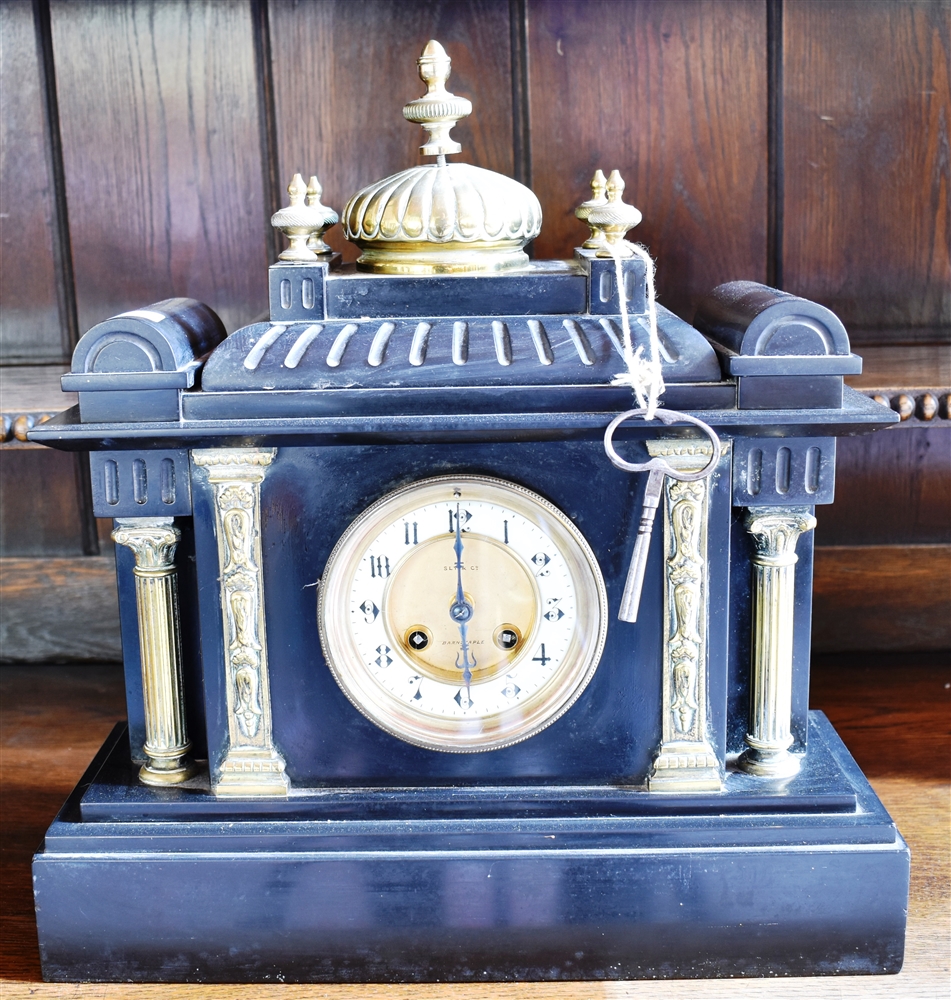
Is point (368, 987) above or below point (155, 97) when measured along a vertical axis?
below

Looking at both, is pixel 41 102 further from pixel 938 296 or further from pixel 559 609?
pixel 938 296

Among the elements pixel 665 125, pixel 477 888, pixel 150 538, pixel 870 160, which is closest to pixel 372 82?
pixel 665 125

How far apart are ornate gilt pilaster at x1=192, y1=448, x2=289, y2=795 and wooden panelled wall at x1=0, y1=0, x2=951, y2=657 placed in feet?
1.70

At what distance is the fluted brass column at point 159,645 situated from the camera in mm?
976

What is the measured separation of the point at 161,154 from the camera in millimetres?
1441

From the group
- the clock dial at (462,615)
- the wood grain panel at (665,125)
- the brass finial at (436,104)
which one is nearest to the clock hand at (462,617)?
the clock dial at (462,615)

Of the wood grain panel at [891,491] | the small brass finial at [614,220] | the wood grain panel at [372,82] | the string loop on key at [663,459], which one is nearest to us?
the string loop on key at [663,459]

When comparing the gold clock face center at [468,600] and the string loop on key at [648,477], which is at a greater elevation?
the string loop on key at [648,477]

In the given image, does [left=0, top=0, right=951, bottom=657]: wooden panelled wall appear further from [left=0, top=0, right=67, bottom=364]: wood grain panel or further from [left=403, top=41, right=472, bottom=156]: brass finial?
[left=403, top=41, right=472, bottom=156]: brass finial

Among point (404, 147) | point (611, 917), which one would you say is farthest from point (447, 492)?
point (404, 147)

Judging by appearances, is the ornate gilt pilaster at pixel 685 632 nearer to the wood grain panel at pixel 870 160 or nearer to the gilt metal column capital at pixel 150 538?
the gilt metal column capital at pixel 150 538

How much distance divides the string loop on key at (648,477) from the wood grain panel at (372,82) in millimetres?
624

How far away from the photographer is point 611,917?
982 mm

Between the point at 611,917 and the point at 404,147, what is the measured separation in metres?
0.87
